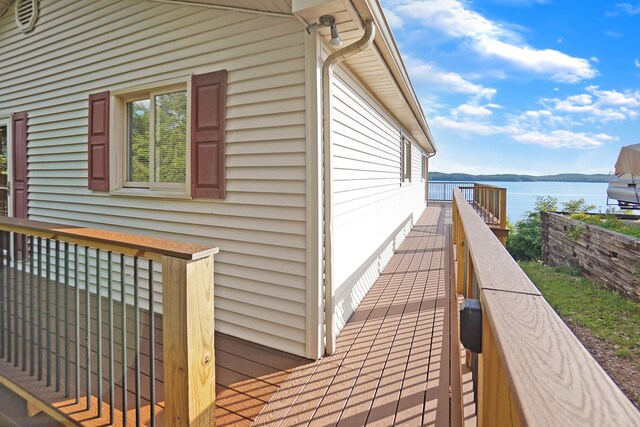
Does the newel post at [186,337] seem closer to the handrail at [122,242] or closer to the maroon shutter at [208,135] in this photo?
the handrail at [122,242]

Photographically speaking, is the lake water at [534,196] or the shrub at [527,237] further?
the lake water at [534,196]

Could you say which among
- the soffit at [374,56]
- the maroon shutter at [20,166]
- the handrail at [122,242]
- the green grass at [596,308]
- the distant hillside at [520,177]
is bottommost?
the green grass at [596,308]

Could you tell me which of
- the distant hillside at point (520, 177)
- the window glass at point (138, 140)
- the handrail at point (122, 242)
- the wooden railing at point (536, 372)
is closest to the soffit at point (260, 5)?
the window glass at point (138, 140)

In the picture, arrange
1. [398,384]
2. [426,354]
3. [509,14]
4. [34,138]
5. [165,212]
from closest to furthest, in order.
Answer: [398,384] < [426,354] < [165,212] < [34,138] < [509,14]

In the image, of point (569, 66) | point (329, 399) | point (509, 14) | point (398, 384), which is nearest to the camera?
point (329, 399)

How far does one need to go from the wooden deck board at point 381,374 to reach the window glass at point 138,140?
260 centimetres

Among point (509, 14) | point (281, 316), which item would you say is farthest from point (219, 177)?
point (509, 14)

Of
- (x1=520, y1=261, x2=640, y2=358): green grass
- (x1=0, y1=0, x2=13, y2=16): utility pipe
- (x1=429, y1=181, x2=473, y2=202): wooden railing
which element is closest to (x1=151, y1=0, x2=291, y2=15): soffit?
(x1=0, y1=0, x2=13, y2=16): utility pipe

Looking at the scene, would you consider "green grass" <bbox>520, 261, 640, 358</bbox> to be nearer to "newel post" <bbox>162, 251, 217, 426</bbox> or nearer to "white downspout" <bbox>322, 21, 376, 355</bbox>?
"white downspout" <bbox>322, 21, 376, 355</bbox>

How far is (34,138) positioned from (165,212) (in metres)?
2.68

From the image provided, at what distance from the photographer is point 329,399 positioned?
7.14 feet

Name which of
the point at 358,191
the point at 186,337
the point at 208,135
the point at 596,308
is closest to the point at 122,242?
the point at 186,337

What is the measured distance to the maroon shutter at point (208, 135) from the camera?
297 centimetres

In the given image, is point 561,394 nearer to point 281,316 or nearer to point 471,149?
point 281,316
